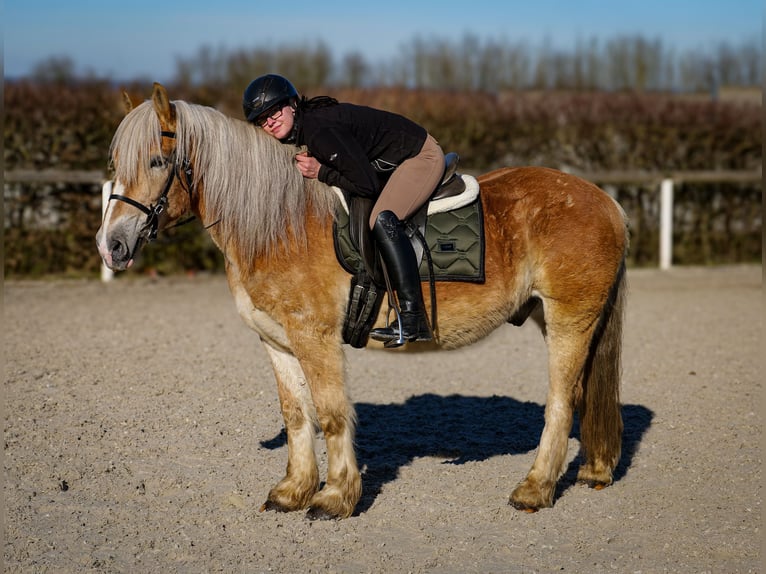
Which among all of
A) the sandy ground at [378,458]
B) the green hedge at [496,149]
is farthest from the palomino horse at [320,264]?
the green hedge at [496,149]

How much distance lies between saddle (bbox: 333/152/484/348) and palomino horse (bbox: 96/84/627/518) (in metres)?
0.07

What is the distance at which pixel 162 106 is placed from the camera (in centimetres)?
418

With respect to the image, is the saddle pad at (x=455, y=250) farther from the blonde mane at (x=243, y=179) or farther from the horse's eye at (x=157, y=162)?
the horse's eye at (x=157, y=162)

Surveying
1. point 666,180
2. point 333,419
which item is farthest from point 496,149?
point 333,419

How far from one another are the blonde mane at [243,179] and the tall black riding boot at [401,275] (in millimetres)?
364

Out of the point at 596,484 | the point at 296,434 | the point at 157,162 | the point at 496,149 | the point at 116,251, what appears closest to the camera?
the point at 116,251

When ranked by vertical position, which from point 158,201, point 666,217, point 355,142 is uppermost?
point 355,142

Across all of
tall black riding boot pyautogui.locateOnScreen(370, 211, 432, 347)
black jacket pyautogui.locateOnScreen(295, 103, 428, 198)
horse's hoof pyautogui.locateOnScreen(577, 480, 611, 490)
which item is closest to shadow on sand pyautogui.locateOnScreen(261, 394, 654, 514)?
horse's hoof pyautogui.locateOnScreen(577, 480, 611, 490)

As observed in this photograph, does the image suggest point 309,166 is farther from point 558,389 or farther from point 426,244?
point 558,389

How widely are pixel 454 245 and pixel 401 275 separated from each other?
41 centimetres

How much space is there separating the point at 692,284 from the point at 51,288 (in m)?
9.23

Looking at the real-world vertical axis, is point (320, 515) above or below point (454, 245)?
below

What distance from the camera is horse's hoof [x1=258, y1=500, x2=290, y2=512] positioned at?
15.4 feet

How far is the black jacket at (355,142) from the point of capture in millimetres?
4289
